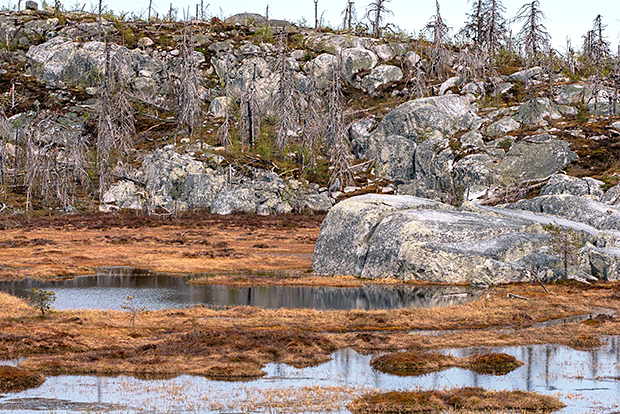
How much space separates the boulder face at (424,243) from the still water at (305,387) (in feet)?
59.3

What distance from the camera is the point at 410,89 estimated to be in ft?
379

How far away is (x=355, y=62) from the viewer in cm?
12512

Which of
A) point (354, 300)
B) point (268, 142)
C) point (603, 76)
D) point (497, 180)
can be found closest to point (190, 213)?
point (268, 142)

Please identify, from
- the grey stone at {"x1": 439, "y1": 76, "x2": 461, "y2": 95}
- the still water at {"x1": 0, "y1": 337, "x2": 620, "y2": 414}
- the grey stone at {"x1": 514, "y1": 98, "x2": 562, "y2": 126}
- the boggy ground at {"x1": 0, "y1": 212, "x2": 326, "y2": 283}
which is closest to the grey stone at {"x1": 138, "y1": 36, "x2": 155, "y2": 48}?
the boggy ground at {"x1": 0, "y1": 212, "x2": 326, "y2": 283}

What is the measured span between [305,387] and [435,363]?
5496mm

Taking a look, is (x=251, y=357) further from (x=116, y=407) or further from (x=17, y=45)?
(x=17, y=45)

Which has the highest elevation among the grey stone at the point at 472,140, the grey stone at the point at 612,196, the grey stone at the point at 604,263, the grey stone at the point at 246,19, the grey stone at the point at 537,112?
the grey stone at the point at 246,19

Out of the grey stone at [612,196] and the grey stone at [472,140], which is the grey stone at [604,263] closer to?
the grey stone at [612,196]

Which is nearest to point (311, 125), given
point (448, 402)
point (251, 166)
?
point (251, 166)

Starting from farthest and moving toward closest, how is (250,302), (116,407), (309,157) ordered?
(309,157)
(250,302)
(116,407)

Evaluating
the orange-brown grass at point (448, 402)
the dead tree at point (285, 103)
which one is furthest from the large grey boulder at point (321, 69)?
the orange-brown grass at point (448, 402)

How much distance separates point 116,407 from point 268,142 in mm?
90009

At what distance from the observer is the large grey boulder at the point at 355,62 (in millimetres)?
125125

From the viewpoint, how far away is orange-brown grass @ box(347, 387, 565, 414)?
16.5 m
